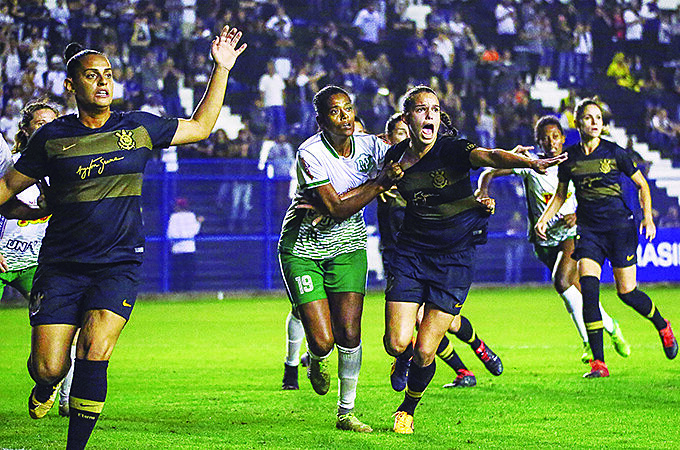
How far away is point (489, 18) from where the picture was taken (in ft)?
81.3

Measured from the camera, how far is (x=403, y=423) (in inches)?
264

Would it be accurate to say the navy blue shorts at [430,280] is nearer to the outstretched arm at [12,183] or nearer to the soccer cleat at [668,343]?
the outstretched arm at [12,183]

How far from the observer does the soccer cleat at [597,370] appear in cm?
910

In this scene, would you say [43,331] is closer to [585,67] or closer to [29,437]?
[29,437]

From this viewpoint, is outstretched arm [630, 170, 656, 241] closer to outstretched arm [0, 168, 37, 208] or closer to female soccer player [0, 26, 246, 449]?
female soccer player [0, 26, 246, 449]

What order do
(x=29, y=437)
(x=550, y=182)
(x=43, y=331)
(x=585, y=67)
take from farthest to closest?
(x=585, y=67) < (x=550, y=182) < (x=29, y=437) < (x=43, y=331)

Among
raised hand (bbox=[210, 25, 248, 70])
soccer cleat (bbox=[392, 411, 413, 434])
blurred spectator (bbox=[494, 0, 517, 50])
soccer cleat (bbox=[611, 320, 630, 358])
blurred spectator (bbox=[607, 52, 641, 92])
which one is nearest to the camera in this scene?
raised hand (bbox=[210, 25, 248, 70])

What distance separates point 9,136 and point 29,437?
488 inches

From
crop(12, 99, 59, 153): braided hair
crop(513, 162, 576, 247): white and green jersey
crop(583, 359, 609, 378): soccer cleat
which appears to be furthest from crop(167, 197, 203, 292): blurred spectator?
crop(12, 99, 59, 153): braided hair

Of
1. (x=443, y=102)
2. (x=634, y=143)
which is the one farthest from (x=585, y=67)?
(x=443, y=102)

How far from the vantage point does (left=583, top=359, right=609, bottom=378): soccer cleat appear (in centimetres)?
910

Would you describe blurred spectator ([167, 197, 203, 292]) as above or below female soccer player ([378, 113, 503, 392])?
below

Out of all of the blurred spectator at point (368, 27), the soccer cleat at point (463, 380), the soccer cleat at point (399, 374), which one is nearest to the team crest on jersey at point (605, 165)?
the soccer cleat at point (463, 380)

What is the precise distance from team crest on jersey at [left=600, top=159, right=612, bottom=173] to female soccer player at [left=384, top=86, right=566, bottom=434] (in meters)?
2.85
